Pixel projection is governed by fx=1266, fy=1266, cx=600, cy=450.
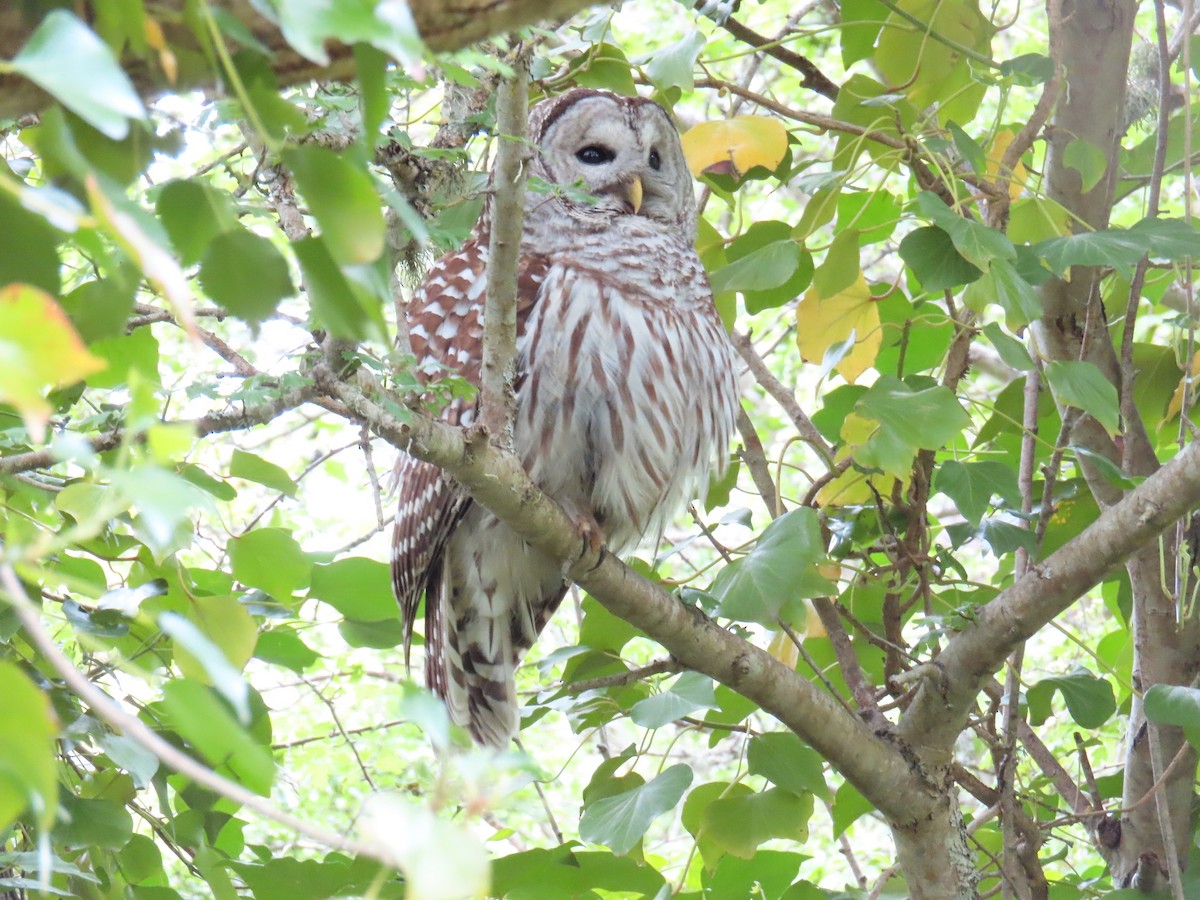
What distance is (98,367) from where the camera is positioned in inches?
19.8

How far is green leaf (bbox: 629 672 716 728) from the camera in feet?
6.97

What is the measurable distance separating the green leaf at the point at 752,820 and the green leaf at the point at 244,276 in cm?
179

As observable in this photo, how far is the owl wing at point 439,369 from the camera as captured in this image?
2.73m

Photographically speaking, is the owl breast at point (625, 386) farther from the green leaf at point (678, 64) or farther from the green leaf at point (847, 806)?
the green leaf at point (847, 806)

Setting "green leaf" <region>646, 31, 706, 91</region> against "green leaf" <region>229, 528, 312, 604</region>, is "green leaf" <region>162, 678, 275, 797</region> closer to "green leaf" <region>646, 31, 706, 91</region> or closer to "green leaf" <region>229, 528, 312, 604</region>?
"green leaf" <region>229, 528, 312, 604</region>

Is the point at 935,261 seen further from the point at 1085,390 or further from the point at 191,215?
the point at 191,215

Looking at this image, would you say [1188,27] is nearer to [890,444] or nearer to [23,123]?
[890,444]

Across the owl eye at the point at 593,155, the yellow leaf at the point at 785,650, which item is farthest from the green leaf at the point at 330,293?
the owl eye at the point at 593,155

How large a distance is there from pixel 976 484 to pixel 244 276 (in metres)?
1.78

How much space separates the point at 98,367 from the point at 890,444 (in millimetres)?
1704

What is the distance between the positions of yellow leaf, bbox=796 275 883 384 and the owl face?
737 mm

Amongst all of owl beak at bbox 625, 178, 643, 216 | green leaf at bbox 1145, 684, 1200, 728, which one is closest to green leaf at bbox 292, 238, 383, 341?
green leaf at bbox 1145, 684, 1200, 728

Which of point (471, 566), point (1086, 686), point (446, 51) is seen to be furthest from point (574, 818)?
point (446, 51)

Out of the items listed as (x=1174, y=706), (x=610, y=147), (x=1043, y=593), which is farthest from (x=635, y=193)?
→ (x=1174, y=706)
